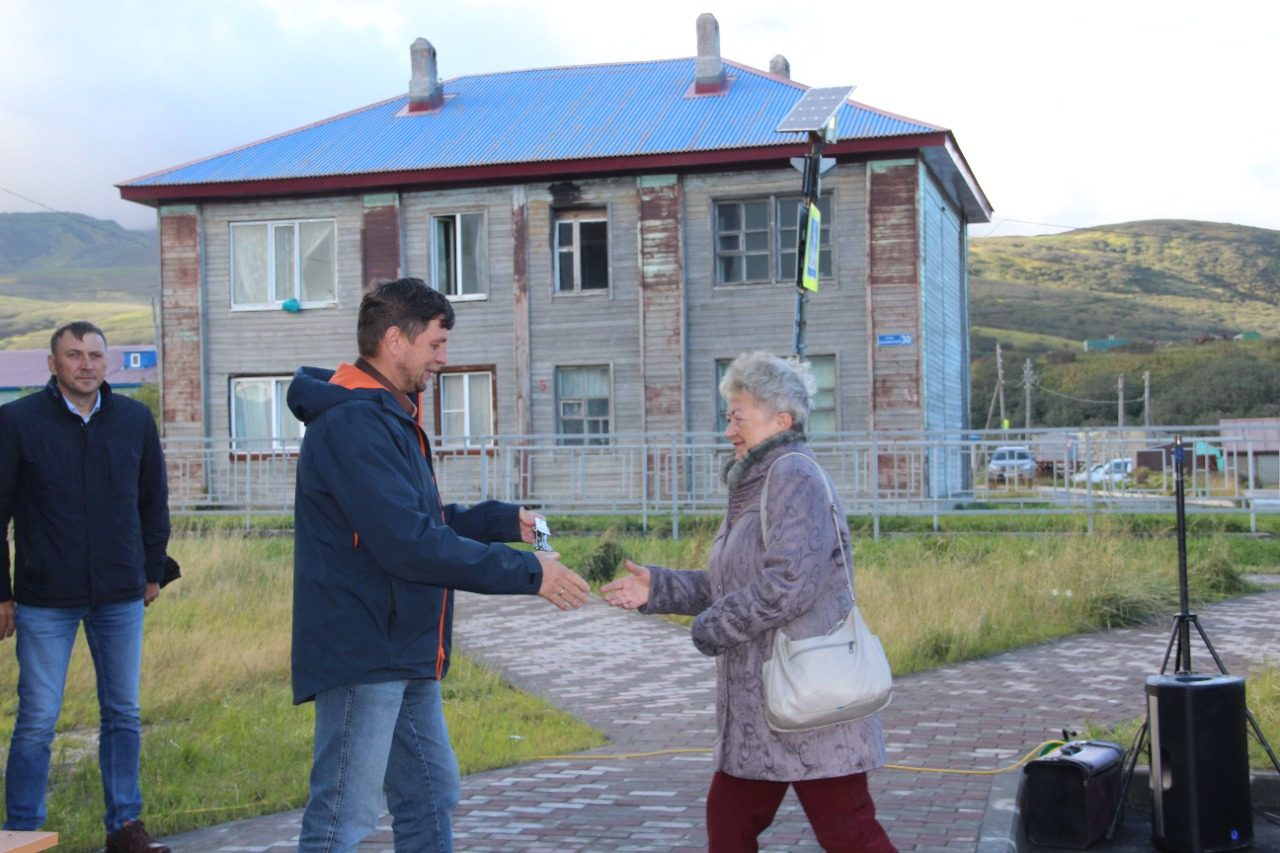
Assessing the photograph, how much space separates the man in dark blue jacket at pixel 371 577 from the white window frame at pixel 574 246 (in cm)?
2079

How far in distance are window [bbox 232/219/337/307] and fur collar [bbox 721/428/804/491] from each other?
882 inches

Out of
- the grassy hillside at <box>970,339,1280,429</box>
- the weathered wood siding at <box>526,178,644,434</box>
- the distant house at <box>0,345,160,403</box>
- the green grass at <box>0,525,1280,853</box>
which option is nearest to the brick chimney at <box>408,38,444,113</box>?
the weathered wood siding at <box>526,178,644,434</box>

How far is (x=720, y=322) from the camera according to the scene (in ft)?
78.8

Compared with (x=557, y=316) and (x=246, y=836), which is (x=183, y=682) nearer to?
(x=246, y=836)

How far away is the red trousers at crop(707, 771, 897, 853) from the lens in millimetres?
3965

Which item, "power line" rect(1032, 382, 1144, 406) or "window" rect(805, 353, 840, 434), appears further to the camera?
"power line" rect(1032, 382, 1144, 406)

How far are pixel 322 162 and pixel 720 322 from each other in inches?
325

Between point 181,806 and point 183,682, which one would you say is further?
point 183,682

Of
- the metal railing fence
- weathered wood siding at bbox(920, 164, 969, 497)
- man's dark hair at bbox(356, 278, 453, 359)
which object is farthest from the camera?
weathered wood siding at bbox(920, 164, 969, 497)

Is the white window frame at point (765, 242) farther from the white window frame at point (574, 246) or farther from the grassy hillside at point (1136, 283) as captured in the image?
the grassy hillside at point (1136, 283)

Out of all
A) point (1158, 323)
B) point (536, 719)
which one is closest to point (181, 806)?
point (536, 719)

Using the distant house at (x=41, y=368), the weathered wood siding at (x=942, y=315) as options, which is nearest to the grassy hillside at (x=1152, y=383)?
the distant house at (x=41, y=368)

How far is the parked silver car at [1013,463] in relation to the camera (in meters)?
16.3

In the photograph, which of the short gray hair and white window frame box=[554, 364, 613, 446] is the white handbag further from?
white window frame box=[554, 364, 613, 446]
